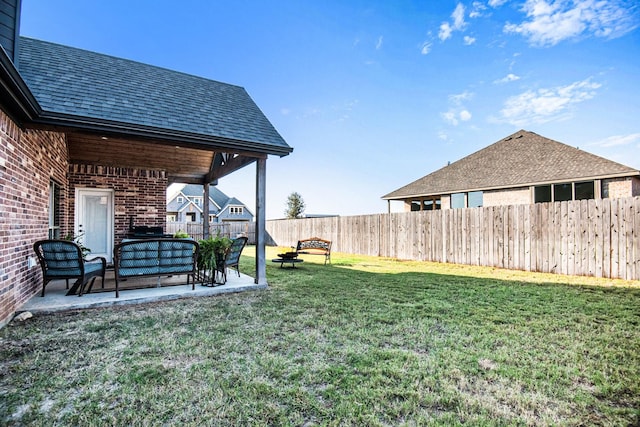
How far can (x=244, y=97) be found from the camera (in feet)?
27.3

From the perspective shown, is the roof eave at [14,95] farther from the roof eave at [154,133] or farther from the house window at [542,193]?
the house window at [542,193]

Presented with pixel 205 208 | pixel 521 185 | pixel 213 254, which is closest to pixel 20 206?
pixel 213 254

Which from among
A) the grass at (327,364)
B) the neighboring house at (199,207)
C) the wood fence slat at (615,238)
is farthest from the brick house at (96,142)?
the neighboring house at (199,207)

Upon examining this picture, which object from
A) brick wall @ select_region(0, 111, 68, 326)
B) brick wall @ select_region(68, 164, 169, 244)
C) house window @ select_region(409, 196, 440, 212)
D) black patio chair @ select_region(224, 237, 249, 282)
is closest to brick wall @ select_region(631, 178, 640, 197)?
house window @ select_region(409, 196, 440, 212)

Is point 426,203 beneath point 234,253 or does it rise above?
above

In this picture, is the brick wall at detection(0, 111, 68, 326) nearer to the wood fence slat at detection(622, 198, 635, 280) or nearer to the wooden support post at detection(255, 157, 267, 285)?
the wooden support post at detection(255, 157, 267, 285)

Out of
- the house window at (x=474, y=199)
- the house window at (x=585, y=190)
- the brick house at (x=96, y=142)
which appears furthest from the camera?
the house window at (x=474, y=199)

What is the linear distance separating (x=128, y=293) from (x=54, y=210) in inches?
136

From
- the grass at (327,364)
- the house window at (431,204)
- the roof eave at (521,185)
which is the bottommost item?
the grass at (327,364)

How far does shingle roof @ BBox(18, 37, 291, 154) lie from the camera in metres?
4.94

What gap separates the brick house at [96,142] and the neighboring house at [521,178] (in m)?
11.5

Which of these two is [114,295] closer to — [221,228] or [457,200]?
[457,200]

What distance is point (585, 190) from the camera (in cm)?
1191

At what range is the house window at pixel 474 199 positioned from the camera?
14711 mm
